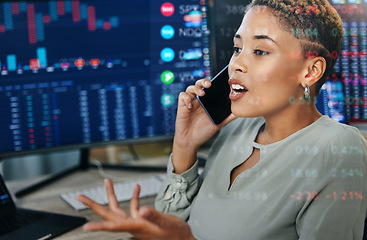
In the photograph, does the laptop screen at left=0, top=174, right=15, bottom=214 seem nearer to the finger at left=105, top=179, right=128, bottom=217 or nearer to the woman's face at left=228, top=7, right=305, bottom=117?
the finger at left=105, top=179, right=128, bottom=217

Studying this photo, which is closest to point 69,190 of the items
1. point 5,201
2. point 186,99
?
point 5,201

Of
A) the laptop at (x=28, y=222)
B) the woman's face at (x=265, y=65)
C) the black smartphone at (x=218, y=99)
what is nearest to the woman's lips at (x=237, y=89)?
the woman's face at (x=265, y=65)

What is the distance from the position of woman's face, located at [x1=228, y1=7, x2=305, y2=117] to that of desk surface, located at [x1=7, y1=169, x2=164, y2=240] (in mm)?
337

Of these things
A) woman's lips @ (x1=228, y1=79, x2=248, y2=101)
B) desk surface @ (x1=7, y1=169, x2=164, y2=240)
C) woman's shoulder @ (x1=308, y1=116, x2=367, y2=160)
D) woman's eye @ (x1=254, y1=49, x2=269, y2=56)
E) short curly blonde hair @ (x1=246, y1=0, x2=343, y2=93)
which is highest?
short curly blonde hair @ (x1=246, y1=0, x2=343, y2=93)

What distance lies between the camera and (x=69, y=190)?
99cm

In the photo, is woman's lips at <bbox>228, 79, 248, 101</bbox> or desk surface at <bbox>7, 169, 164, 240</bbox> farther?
desk surface at <bbox>7, 169, 164, 240</bbox>

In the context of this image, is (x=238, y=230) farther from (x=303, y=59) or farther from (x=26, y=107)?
(x=26, y=107)

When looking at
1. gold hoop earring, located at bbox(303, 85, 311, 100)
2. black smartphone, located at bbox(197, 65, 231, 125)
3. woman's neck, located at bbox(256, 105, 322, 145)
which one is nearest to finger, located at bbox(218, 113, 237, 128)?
black smartphone, located at bbox(197, 65, 231, 125)

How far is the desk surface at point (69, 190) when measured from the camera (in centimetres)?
72

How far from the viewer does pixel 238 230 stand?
566 mm

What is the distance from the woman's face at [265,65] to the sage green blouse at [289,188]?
61 millimetres

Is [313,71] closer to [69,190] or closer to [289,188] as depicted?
[289,188]

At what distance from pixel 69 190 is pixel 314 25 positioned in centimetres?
75

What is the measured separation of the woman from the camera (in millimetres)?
432
